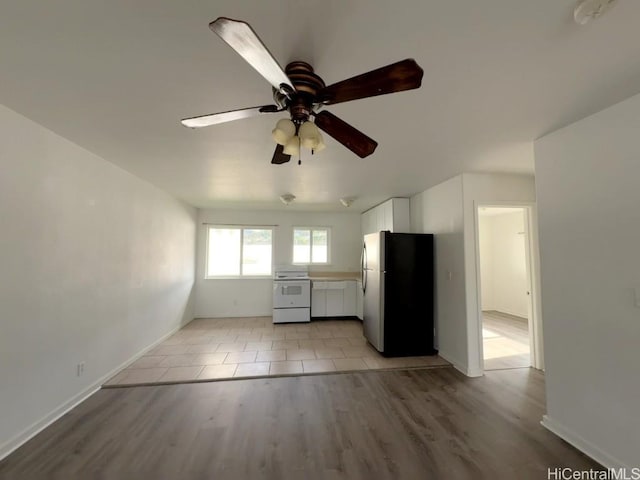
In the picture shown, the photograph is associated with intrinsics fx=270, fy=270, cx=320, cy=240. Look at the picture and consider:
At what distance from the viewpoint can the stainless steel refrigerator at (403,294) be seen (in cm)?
360

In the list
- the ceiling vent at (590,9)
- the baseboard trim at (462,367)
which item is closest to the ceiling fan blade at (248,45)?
the ceiling vent at (590,9)

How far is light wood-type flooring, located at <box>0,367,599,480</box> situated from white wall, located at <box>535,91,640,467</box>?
10.7 inches

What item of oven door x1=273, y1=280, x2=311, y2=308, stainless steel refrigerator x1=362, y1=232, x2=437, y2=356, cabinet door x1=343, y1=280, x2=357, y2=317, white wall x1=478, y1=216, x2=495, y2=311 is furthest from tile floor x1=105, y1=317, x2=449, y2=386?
white wall x1=478, y1=216, x2=495, y2=311

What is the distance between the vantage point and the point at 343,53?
1.29 meters

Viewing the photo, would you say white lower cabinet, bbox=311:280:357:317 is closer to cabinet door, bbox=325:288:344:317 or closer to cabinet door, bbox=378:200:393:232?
cabinet door, bbox=325:288:344:317

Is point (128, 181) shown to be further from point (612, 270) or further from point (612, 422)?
point (612, 422)

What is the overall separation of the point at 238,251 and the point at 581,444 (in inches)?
218

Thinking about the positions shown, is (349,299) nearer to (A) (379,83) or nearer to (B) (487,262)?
(B) (487,262)

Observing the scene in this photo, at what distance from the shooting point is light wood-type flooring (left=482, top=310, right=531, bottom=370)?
3438mm

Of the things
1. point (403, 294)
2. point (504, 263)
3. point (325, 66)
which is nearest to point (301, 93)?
point (325, 66)

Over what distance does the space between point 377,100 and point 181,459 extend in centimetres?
268

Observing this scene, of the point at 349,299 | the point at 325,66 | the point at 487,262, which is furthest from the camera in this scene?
the point at 487,262

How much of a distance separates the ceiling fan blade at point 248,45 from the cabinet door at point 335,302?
4894 millimetres

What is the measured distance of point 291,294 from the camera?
5309mm
